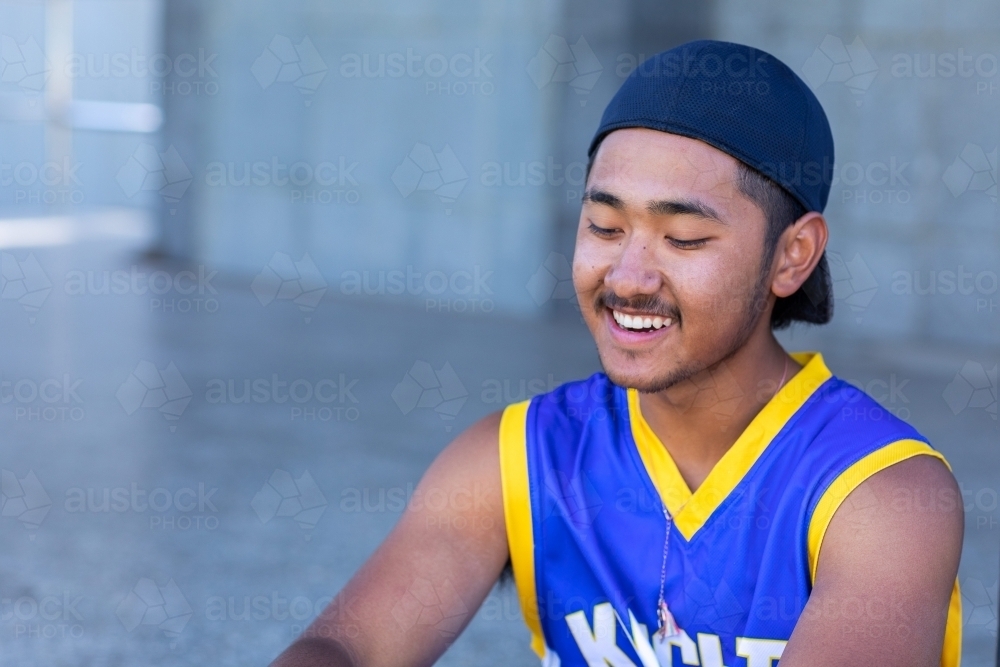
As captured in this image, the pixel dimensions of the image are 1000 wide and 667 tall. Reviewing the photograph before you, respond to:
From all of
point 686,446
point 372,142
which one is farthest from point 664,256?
point 372,142

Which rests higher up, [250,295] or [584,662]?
[584,662]

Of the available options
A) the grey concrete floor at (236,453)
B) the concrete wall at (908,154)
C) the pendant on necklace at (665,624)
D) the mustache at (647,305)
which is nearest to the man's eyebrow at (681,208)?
the mustache at (647,305)

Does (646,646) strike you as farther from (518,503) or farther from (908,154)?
(908,154)

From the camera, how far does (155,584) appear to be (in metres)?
2.76

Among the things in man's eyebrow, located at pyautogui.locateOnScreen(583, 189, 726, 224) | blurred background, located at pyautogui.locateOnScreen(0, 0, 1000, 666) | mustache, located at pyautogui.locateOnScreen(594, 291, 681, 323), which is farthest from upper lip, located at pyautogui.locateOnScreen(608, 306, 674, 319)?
blurred background, located at pyautogui.locateOnScreen(0, 0, 1000, 666)

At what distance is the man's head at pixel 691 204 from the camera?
1446 mm

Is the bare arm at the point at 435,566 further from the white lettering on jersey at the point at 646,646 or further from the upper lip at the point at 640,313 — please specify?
the upper lip at the point at 640,313

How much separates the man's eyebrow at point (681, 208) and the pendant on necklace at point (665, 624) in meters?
0.47

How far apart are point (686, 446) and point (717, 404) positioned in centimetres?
7

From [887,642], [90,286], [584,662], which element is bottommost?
[90,286]

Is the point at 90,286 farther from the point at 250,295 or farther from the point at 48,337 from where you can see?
the point at 48,337

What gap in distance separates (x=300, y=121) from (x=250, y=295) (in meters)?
1.10

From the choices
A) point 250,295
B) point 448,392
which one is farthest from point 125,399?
point 250,295

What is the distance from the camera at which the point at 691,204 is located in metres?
1.44
